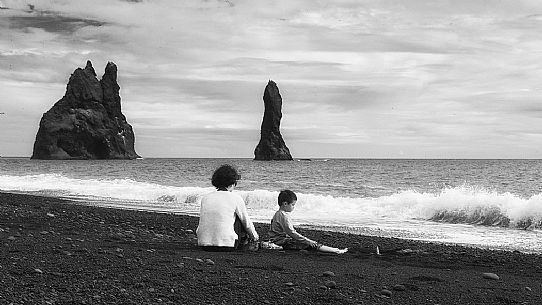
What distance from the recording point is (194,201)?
26922 mm

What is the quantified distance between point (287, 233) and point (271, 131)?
129 metres

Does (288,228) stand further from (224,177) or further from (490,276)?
(490,276)

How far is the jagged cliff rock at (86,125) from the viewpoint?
142m

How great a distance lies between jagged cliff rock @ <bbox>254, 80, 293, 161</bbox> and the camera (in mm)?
137000

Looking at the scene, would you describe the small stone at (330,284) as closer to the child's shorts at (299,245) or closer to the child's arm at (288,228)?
the child's shorts at (299,245)

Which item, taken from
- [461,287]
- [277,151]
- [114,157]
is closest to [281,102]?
[277,151]

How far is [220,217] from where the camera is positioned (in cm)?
839

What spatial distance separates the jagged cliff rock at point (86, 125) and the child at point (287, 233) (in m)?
140

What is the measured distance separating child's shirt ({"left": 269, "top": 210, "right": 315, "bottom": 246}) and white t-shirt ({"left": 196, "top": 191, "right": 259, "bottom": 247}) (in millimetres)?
956

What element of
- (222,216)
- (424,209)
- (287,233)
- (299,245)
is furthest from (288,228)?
(424,209)

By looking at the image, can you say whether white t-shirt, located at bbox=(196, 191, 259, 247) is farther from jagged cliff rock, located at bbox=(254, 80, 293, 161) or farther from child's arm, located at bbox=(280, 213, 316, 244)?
jagged cliff rock, located at bbox=(254, 80, 293, 161)

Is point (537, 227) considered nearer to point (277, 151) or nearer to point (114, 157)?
point (277, 151)

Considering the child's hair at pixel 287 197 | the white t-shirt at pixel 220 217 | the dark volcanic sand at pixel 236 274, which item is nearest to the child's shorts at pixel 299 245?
the dark volcanic sand at pixel 236 274

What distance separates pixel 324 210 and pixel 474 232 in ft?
24.4
